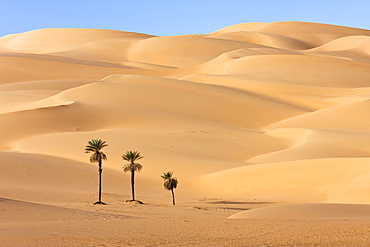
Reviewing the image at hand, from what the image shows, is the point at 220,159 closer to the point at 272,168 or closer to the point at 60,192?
the point at 272,168

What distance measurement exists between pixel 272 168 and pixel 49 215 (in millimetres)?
17516

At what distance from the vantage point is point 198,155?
137 feet

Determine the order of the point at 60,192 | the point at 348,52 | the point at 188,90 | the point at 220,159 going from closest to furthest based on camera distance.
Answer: the point at 60,192
the point at 220,159
the point at 188,90
the point at 348,52

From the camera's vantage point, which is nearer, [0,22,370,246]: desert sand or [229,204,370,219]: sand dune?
[0,22,370,246]: desert sand

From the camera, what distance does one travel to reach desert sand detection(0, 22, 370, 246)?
1659 centimetres

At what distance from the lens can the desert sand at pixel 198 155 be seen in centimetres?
1659

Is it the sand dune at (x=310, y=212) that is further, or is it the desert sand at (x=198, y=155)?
the sand dune at (x=310, y=212)

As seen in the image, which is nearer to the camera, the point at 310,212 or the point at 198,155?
the point at 310,212

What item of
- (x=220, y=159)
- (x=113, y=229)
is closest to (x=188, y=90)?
(x=220, y=159)

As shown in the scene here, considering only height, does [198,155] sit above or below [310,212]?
above

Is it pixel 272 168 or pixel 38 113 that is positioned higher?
→ pixel 38 113

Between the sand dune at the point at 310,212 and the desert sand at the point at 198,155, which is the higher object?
the desert sand at the point at 198,155

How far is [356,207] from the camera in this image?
21.1m

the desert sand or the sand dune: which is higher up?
the desert sand
